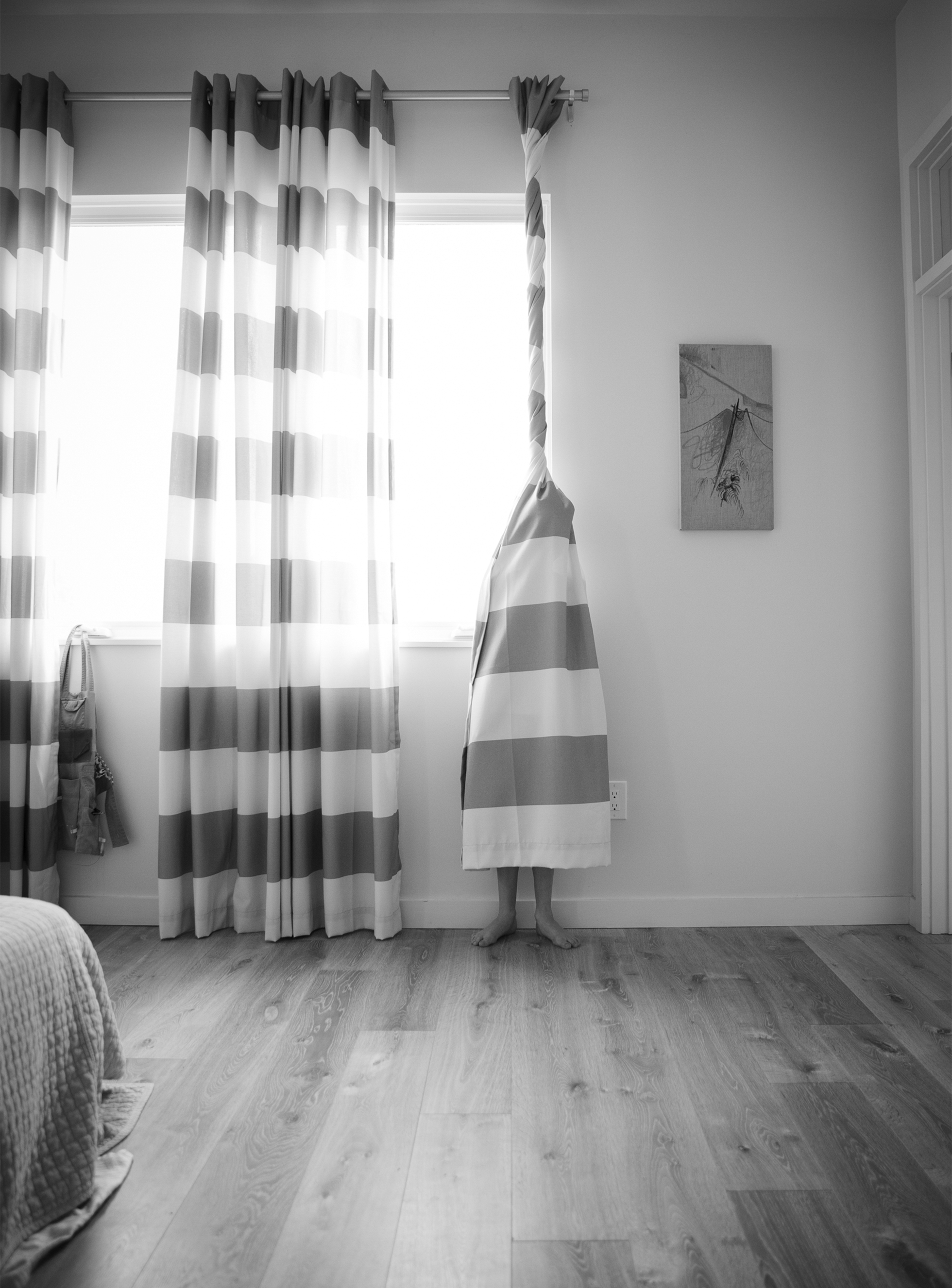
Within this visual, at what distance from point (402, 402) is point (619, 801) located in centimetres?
135

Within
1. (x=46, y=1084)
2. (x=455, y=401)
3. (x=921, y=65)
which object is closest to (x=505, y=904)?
(x=46, y=1084)

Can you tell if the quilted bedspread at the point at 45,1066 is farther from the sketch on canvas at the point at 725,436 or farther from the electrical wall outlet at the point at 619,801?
the sketch on canvas at the point at 725,436

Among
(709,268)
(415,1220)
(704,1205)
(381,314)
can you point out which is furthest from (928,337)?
(415,1220)

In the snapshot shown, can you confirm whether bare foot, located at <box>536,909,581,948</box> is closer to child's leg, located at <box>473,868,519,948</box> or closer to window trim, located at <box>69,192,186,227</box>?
child's leg, located at <box>473,868,519,948</box>

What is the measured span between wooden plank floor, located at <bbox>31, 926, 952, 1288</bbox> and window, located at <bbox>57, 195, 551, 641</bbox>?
100cm

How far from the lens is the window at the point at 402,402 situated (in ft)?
7.38

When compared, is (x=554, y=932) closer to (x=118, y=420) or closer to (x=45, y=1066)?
(x=45, y=1066)

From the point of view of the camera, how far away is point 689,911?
2.15 metres

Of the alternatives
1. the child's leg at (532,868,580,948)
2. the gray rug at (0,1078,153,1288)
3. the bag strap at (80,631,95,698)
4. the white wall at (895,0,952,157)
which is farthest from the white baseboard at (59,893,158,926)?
the white wall at (895,0,952,157)

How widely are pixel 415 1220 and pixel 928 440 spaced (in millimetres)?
2220

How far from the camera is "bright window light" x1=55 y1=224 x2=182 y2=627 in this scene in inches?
89.4

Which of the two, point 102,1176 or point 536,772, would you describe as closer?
point 102,1176

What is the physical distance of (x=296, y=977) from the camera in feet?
5.98

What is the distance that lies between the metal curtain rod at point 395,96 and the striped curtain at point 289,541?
0.11ft
